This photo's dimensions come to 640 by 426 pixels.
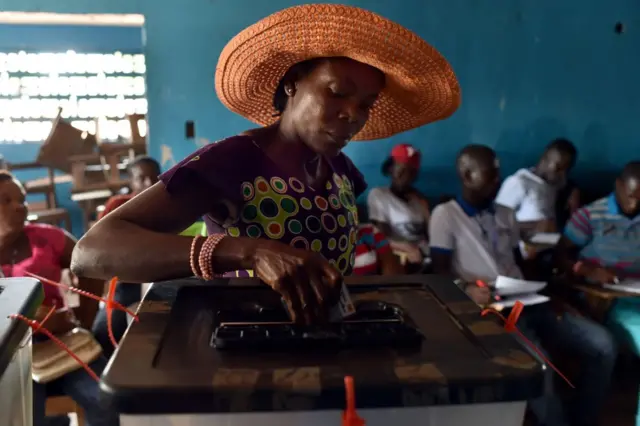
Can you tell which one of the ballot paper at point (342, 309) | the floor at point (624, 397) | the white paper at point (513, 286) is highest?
the ballot paper at point (342, 309)

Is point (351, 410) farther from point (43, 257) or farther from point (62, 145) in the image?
point (62, 145)

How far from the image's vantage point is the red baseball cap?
2980mm

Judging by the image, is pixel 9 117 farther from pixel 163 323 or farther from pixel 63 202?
pixel 163 323

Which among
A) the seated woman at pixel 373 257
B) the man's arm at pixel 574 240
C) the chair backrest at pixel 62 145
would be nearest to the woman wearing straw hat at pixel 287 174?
the seated woman at pixel 373 257

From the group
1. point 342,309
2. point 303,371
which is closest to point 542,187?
point 342,309

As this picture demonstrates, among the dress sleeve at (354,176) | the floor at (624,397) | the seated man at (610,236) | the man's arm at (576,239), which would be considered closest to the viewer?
the dress sleeve at (354,176)

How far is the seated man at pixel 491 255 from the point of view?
6.53ft

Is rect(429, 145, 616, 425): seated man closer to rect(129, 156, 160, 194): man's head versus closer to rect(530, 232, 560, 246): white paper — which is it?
rect(530, 232, 560, 246): white paper

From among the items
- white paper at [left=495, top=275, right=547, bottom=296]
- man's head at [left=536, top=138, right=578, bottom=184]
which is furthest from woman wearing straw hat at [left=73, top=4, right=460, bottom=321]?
man's head at [left=536, top=138, right=578, bottom=184]

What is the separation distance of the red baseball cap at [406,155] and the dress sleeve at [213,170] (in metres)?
2.25

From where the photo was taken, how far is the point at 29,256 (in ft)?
6.04

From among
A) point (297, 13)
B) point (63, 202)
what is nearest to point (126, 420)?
point (297, 13)

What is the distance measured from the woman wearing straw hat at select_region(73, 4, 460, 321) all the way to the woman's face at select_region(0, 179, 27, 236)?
114cm

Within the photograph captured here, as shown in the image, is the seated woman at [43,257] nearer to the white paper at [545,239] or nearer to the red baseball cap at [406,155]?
the red baseball cap at [406,155]
